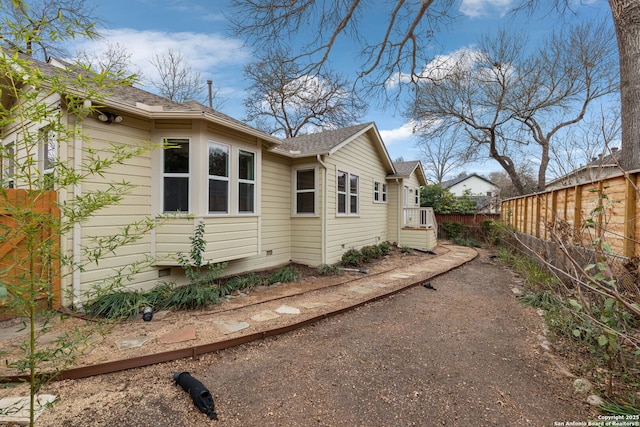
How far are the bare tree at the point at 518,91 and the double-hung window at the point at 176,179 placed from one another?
34.7ft

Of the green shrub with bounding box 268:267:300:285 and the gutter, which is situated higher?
the gutter

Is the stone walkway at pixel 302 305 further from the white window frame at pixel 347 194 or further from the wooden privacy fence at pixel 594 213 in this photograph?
the wooden privacy fence at pixel 594 213

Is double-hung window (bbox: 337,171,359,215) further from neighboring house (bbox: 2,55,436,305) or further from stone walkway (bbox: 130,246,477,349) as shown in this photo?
stone walkway (bbox: 130,246,477,349)

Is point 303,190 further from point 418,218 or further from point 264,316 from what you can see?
point 418,218

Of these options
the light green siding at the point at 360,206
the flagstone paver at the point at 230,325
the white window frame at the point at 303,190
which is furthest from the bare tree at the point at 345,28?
the flagstone paver at the point at 230,325

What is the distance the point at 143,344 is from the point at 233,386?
1.45 metres

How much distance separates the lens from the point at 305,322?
408 cm

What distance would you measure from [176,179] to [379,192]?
8.38m

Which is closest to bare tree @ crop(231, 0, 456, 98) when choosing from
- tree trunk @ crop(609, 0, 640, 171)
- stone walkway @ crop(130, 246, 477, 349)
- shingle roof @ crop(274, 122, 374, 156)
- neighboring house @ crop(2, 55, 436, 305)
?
shingle roof @ crop(274, 122, 374, 156)

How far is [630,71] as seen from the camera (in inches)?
173

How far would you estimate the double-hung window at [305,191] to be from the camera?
8016 mm

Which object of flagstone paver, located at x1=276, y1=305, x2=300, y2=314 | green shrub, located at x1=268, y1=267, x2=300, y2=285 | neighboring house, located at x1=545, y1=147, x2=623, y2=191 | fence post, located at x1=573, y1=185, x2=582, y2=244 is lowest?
flagstone paver, located at x1=276, y1=305, x2=300, y2=314

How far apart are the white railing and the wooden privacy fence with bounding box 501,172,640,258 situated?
12.0ft

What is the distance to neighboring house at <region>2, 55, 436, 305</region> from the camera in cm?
460
